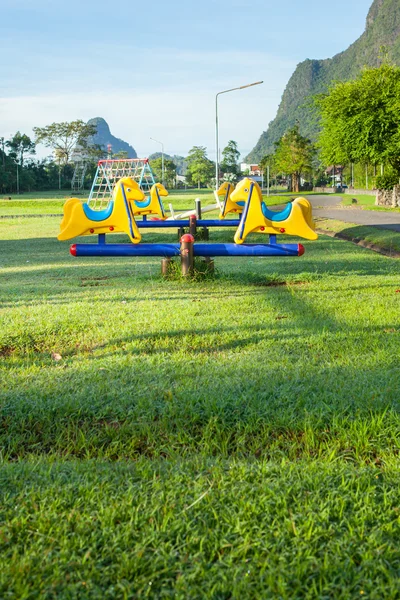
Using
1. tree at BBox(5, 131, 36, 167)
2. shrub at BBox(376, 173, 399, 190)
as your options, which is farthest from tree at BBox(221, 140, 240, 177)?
shrub at BBox(376, 173, 399, 190)

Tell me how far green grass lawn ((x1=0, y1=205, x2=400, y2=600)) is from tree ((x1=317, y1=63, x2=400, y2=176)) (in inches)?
958

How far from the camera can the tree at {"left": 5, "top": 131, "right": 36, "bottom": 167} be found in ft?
300

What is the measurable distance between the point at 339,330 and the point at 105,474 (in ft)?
9.13

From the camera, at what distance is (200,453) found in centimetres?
269

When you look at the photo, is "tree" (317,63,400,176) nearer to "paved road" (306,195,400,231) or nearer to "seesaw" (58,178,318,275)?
"paved road" (306,195,400,231)

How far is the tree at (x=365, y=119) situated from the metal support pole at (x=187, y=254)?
2236 centimetres

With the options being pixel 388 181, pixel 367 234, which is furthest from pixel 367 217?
pixel 388 181

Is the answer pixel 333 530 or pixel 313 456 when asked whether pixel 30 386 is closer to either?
pixel 313 456

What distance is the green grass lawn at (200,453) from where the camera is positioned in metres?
1.85

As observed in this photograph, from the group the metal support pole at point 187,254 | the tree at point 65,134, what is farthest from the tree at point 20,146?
the metal support pole at point 187,254

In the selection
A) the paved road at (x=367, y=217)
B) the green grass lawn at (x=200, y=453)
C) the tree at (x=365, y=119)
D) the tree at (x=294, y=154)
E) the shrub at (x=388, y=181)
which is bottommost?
the green grass lawn at (x=200, y=453)

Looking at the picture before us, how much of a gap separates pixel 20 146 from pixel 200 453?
97.2 metres

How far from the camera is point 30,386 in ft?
11.6

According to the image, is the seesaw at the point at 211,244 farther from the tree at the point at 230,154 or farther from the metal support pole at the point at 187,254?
the tree at the point at 230,154
